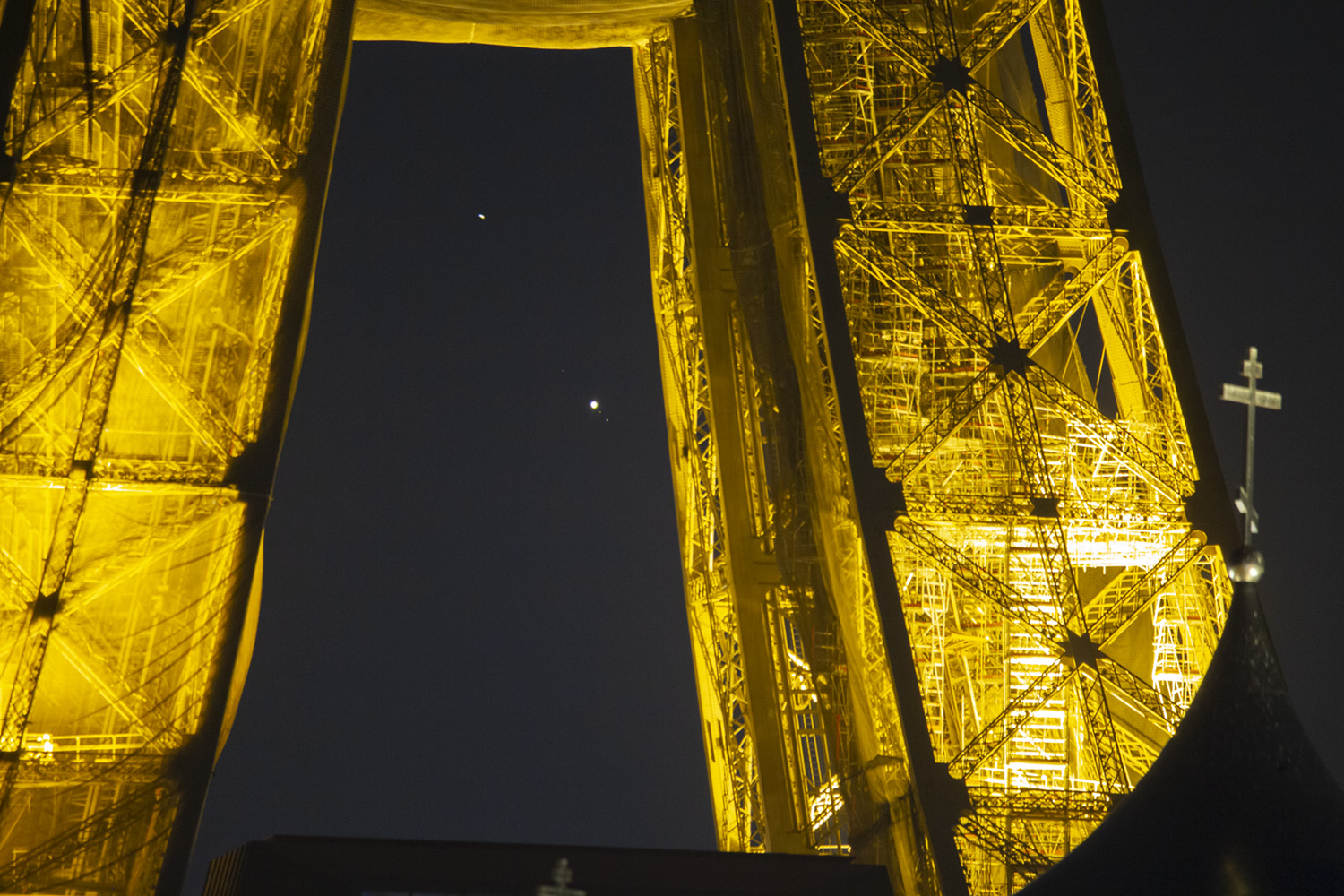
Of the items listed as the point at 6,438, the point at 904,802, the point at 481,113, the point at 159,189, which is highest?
the point at 481,113

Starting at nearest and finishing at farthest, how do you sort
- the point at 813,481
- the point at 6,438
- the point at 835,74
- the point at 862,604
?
the point at 6,438
the point at 862,604
the point at 813,481
the point at 835,74

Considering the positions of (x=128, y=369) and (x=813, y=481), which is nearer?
(x=128, y=369)

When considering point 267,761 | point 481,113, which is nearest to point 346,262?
point 481,113

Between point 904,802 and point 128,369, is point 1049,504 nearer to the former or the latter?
point 904,802

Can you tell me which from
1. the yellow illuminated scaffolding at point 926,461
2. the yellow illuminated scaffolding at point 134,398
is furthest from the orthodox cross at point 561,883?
the yellow illuminated scaffolding at point 134,398

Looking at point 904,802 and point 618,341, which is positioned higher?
point 618,341

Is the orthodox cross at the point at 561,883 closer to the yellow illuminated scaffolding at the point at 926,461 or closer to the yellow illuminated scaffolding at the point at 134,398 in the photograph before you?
the yellow illuminated scaffolding at the point at 926,461

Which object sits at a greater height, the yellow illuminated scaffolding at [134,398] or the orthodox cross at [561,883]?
the yellow illuminated scaffolding at [134,398]

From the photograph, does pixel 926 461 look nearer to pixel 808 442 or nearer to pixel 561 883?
pixel 808 442
